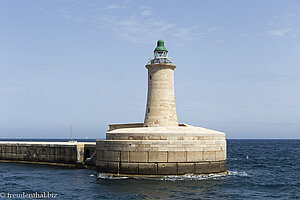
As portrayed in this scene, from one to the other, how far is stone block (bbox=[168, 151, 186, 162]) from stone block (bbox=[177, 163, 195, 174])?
1.29ft

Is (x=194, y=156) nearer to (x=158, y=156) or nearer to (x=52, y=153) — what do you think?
(x=158, y=156)

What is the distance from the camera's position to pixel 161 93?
34750 millimetres

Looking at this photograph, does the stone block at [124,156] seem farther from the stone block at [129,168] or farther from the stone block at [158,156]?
the stone block at [158,156]

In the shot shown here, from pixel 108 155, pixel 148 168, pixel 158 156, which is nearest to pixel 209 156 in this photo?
pixel 158 156

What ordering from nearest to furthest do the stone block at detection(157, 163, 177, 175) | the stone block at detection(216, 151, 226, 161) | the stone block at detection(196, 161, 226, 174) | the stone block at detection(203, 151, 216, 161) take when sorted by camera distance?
the stone block at detection(157, 163, 177, 175) → the stone block at detection(196, 161, 226, 174) → the stone block at detection(203, 151, 216, 161) → the stone block at detection(216, 151, 226, 161)

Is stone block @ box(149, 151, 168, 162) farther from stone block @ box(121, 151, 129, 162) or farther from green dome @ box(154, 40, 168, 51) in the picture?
green dome @ box(154, 40, 168, 51)

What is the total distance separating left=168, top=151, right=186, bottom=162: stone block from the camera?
27906 mm

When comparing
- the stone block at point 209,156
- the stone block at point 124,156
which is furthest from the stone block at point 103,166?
the stone block at point 209,156

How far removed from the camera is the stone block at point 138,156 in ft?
91.9

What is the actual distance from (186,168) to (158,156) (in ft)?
7.95

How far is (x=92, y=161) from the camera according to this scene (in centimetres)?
3559

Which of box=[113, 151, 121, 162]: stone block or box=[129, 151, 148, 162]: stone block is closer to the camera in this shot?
box=[129, 151, 148, 162]: stone block

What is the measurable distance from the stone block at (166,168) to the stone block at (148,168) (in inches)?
12.1

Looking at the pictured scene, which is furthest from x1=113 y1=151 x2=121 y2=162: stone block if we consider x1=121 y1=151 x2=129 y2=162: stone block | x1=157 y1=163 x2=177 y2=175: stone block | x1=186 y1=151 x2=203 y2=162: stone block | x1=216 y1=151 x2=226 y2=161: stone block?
x1=216 y1=151 x2=226 y2=161: stone block
